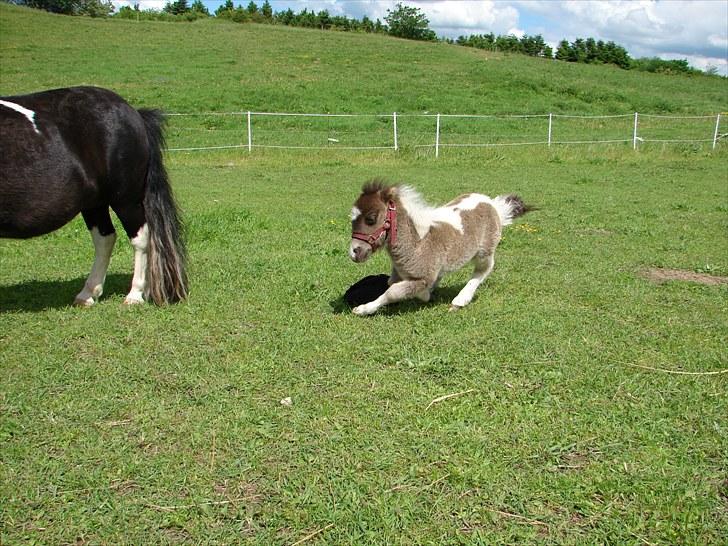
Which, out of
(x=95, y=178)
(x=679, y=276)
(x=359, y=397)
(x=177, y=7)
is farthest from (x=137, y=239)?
(x=177, y=7)

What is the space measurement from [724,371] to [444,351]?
2.15 meters

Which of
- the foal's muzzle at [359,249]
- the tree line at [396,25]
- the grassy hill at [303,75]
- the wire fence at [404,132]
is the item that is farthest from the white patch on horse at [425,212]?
the tree line at [396,25]

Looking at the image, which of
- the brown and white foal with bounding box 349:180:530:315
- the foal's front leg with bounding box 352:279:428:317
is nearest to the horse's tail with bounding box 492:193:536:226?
the brown and white foal with bounding box 349:180:530:315

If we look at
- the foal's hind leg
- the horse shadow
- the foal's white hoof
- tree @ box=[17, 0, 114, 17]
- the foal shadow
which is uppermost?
tree @ box=[17, 0, 114, 17]

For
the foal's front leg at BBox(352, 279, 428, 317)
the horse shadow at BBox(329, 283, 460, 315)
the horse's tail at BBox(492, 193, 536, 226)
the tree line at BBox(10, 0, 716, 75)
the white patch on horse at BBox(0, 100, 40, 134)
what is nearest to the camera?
the white patch on horse at BBox(0, 100, 40, 134)

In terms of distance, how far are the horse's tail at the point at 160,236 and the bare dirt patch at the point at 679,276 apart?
5479 millimetres

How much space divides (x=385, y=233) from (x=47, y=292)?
390cm

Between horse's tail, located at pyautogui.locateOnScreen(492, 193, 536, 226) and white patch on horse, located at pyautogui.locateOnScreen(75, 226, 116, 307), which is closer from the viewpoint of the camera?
white patch on horse, located at pyautogui.locateOnScreen(75, 226, 116, 307)

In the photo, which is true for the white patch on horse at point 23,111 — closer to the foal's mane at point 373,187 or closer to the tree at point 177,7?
the foal's mane at point 373,187

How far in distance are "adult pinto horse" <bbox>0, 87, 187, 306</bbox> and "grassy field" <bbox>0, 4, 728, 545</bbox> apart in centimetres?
48

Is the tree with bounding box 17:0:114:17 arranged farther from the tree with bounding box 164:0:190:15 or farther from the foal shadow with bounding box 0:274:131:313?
the foal shadow with bounding box 0:274:131:313

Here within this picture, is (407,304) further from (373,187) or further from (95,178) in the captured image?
(95,178)

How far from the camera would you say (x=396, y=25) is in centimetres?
8006

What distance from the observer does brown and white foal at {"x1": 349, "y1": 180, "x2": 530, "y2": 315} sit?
214 inches
